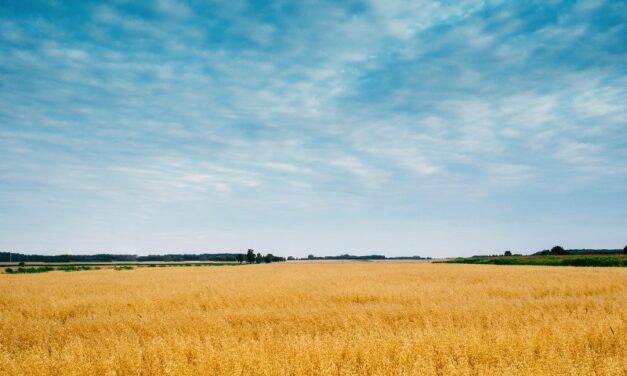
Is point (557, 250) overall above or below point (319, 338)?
above

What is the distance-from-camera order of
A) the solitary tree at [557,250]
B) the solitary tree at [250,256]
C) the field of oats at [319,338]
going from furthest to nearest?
the solitary tree at [250,256] < the solitary tree at [557,250] < the field of oats at [319,338]

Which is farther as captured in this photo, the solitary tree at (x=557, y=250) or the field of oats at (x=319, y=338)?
the solitary tree at (x=557, y=250)

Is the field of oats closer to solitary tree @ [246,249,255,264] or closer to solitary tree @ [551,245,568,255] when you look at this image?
solitary tree @ [551,245,568,255]

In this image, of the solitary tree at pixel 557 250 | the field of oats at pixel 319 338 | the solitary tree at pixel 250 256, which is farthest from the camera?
the solitary tree at pixel 250 256

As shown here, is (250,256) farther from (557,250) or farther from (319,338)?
(319,338)

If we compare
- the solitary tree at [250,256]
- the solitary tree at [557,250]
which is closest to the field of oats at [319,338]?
the solitary tree at [557,250]

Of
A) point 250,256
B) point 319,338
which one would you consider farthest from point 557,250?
point 319,338

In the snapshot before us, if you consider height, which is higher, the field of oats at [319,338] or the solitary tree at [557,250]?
the solitary tree at [557,250]

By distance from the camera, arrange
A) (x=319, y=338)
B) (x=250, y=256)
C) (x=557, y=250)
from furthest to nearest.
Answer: (x=250, y=256) → (x=557, y=250) → (x=319, y=338)

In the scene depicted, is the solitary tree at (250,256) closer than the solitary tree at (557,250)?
No

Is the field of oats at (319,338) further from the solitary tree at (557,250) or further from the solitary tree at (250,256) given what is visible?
the solitary tree at (250,256)

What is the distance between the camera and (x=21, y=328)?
39.8 ft

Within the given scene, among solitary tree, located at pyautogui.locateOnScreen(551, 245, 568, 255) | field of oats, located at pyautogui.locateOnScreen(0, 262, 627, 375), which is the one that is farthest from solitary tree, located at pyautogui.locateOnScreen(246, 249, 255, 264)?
field of oats, located at pyautogui.locateOnScreen(0, 262, 627, 375)

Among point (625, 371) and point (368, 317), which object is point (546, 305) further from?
point (625, 371)
